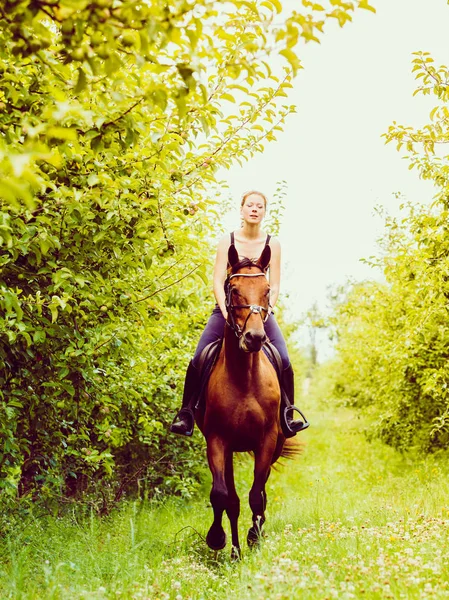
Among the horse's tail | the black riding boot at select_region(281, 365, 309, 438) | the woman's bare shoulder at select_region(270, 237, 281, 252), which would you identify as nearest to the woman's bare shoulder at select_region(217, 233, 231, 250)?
the woman's bare shoulder at select_region(270, 237, 281, 252)

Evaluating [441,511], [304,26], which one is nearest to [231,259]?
[304,26]

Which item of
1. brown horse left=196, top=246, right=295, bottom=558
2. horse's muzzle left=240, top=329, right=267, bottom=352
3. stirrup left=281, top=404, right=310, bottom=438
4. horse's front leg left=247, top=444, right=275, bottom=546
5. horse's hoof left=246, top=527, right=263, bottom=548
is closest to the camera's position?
horse's muzzle left=240, top=329, right=267, bottom=352

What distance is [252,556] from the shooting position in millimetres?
5426

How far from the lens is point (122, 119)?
4078mm

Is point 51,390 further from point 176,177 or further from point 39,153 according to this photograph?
point 39,153

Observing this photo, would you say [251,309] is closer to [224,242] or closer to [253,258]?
[253,258]

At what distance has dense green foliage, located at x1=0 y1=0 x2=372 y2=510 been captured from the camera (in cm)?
332

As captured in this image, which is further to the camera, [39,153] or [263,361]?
[263,361]

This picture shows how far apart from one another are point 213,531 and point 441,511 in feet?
8.87

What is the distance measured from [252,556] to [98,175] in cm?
340

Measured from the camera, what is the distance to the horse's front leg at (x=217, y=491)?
6.48 meters

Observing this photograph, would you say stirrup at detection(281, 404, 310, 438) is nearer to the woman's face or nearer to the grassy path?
the grassy path

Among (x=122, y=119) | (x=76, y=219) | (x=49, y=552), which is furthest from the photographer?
(x=49, y=552)

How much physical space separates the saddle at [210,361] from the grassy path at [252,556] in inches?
60.8
